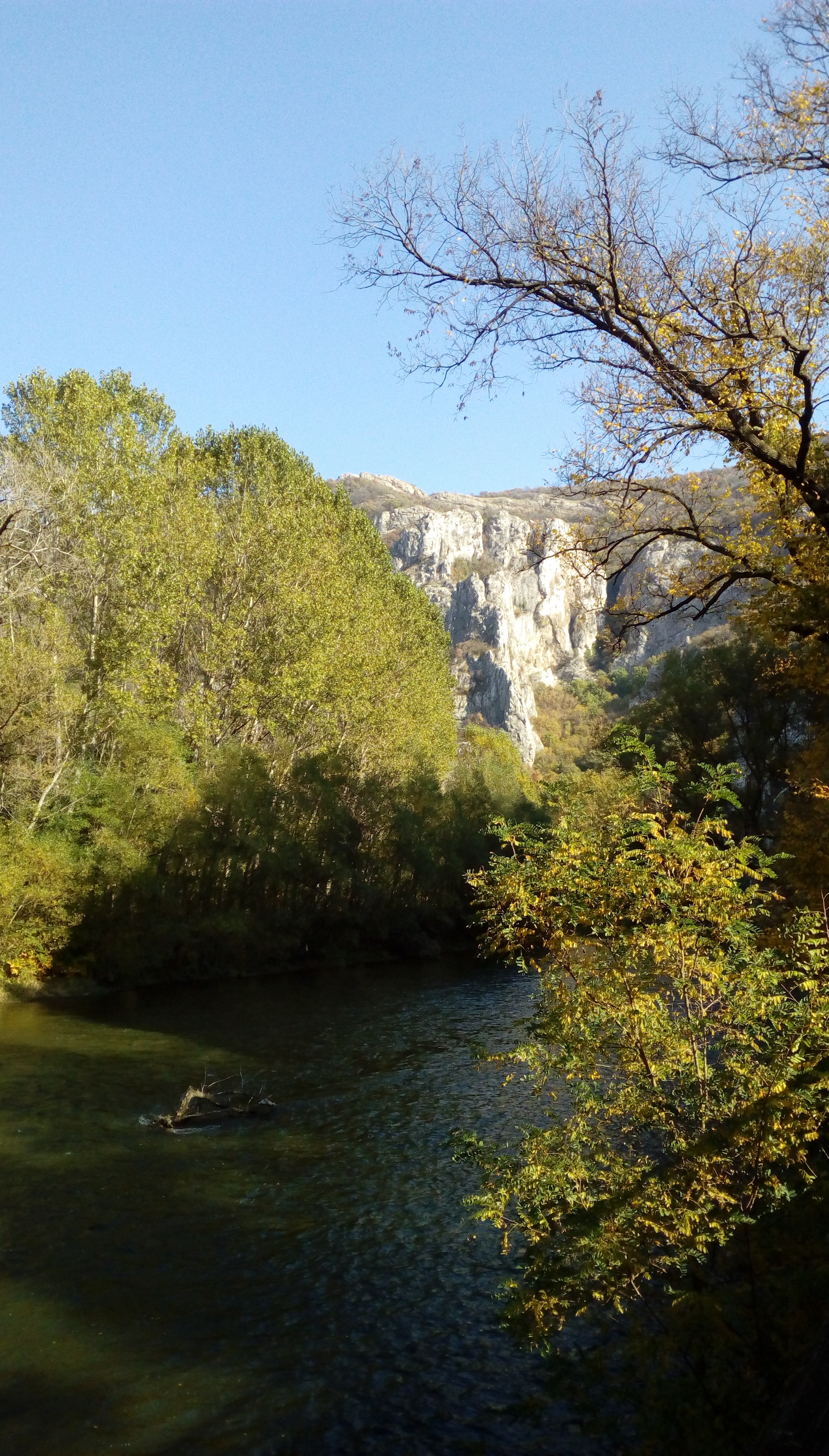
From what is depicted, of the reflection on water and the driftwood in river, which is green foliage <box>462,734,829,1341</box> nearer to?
the reflection on water

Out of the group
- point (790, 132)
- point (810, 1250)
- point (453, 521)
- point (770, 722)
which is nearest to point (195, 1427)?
point (810, 1250)

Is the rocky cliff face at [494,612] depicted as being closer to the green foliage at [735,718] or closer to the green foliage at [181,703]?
the green foliage at [735,718]

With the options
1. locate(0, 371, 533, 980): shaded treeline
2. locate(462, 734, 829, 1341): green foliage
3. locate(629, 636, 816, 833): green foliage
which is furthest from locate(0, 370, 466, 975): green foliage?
locate(462, 734, 829, 1341): green foliage

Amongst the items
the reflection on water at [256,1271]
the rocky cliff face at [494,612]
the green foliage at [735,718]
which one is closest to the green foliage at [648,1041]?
the reflection on water at [256,1271]

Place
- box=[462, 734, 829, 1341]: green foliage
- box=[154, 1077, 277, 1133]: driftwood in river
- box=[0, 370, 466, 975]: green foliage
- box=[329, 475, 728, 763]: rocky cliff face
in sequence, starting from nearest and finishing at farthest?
box=[462, 734, 829, 1341]: green foliage, box=[154, 1077, 277, 1133]: driftwood in river, box=[0, 370, 466, 975]: green foliage, box=[329, 475, 728, 763]: rocky cliff face

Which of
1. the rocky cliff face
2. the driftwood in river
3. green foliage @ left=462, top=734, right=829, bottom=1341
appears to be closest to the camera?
green foliage @ left=462, top=734, right=829, bottom=1341

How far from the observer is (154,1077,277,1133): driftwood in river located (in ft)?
51.0

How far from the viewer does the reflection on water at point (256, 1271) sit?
7621 millimetres

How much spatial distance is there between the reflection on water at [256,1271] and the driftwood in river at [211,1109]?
401 mm

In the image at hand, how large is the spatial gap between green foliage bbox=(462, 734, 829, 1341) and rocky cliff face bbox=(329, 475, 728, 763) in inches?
4521

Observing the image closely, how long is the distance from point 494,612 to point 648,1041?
517 ft

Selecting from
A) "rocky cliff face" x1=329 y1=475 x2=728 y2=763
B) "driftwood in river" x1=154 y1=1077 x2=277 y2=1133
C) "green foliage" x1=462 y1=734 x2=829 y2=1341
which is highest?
"rocky cliff face" x1=329 y1=475 x2=728 y2=763

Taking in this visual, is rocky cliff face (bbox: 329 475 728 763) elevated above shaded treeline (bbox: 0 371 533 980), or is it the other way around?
rocky cliff face (bbox: 329 475 728 763)

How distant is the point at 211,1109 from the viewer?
16.2 metres
